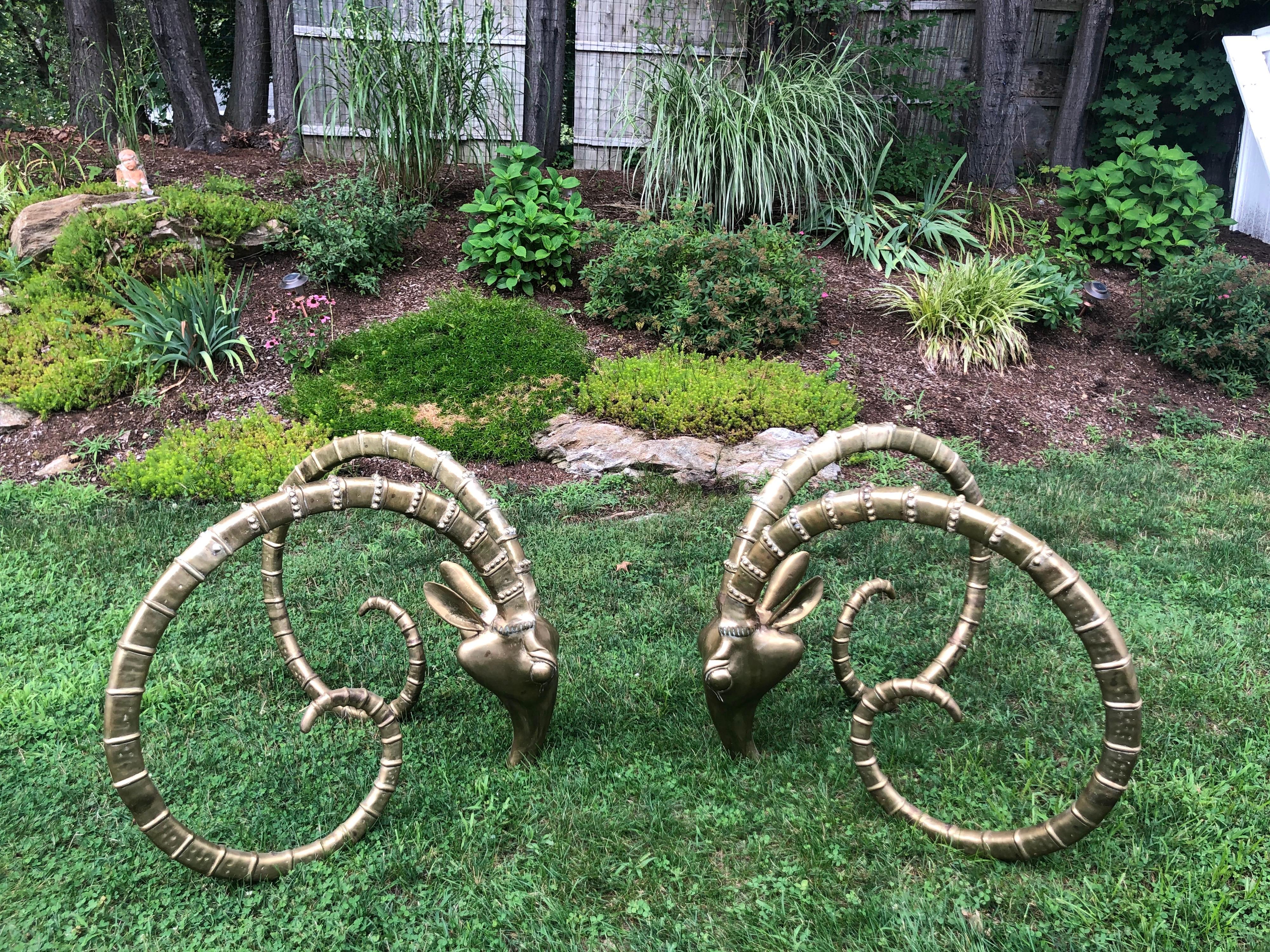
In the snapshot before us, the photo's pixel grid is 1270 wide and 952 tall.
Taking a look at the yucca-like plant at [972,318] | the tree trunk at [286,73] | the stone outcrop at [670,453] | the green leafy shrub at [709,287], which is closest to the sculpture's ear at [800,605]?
the stone outcrop at [670,453]

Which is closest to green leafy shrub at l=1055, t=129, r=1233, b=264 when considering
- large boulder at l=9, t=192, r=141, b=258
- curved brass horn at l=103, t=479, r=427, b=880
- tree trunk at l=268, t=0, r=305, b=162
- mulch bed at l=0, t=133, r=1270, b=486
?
mulch bed at l=0, t=133, r=1270, b=486

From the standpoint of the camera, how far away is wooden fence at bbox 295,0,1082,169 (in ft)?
25.5

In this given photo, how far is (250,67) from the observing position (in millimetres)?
8297

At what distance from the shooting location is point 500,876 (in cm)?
214

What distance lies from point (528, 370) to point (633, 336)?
84cm

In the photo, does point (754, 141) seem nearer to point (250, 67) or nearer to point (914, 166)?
point (914, 166)

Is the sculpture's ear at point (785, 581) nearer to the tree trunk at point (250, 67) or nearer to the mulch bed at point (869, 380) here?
the mulch bed at point (869, 380)

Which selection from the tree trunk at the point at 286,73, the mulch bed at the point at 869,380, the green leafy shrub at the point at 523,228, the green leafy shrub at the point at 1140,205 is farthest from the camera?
the tree trunk at the point at 286,73

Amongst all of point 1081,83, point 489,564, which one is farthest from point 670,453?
point 1081,83

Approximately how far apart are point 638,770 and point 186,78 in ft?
26.0

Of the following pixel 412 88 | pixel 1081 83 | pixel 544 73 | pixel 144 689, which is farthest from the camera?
pixel 1081 83

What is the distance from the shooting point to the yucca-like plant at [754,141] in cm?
645

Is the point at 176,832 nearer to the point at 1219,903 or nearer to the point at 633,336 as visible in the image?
the point at 1219,903

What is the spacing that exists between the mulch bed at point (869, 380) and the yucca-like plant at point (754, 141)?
1.69ft
